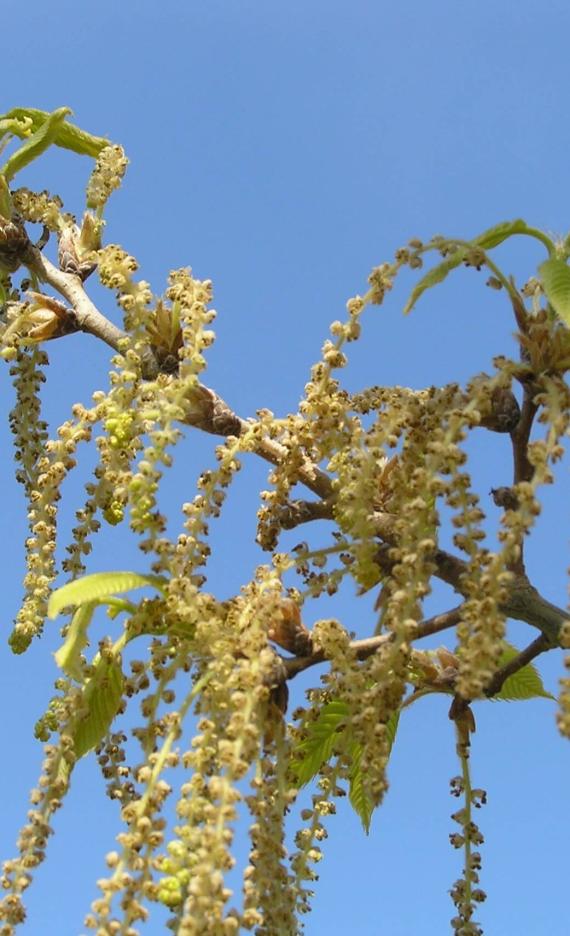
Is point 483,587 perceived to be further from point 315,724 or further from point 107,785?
point 107,785

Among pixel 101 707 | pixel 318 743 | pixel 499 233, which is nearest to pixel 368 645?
pixel 318 743

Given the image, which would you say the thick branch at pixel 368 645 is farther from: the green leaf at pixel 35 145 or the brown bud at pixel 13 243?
the green leaf at pixel 35 145

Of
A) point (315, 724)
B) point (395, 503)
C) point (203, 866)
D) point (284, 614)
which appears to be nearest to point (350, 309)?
point (395, 503)

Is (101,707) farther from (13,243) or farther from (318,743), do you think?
(13,243)

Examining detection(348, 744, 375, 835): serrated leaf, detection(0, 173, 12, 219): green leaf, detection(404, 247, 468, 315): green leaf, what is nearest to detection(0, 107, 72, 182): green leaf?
detection(0, 173, 12, 219): green leaf

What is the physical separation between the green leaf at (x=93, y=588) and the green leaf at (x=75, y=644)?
2 cm

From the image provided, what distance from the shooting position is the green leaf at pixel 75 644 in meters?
2.00

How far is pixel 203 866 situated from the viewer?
1.60 m

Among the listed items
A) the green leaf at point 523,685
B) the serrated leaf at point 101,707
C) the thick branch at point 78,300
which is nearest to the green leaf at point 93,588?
the serrated leaf at point 101,707

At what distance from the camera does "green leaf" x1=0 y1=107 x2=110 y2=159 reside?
299 cm

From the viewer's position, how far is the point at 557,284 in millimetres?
2141

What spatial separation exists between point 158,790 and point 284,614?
0.41 m

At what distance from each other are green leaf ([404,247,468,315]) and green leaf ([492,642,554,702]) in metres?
0.81

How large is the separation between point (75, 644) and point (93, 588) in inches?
5.0
